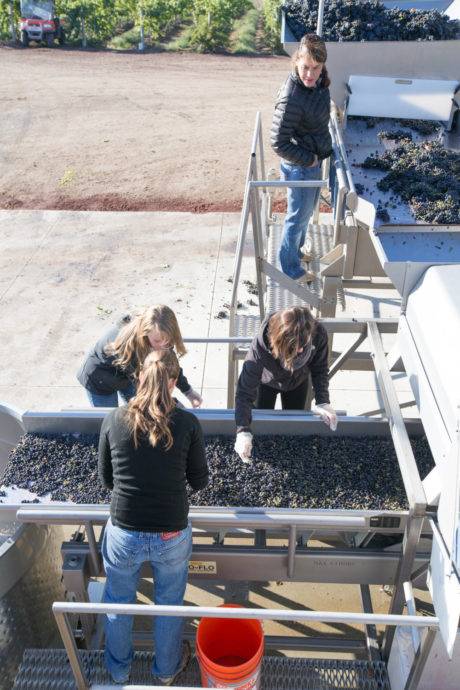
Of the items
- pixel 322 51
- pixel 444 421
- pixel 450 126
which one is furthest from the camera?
pixel 450 126

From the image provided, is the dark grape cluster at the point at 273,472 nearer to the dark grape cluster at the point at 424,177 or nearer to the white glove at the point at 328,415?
the white glove at the point at 328,415

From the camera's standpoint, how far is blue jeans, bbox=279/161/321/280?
18.4 feet

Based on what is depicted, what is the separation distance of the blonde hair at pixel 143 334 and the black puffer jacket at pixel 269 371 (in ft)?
1.44

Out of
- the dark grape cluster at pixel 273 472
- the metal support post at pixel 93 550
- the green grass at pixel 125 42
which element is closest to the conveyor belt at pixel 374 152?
the dark grape cluster at pixel 273 472

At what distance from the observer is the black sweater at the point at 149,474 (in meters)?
2.98

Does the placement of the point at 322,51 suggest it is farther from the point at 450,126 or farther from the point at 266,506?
the point at 266,506

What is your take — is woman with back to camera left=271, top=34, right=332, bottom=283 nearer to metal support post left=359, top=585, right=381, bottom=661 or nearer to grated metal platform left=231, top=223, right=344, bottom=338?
grated metal platform left=231, top=223, right=344, bottom=338

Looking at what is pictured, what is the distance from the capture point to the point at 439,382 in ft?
10.9

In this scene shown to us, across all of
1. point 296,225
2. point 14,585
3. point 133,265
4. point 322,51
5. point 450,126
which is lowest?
point 133,265

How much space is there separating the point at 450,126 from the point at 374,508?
4.66 metres

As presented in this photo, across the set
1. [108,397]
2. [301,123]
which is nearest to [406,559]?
[108,397]

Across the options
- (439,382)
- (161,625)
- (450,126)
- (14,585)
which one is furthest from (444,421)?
(450,126)

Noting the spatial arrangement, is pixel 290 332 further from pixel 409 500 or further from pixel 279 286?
pixel 279 286

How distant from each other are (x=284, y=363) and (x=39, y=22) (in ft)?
72.4
